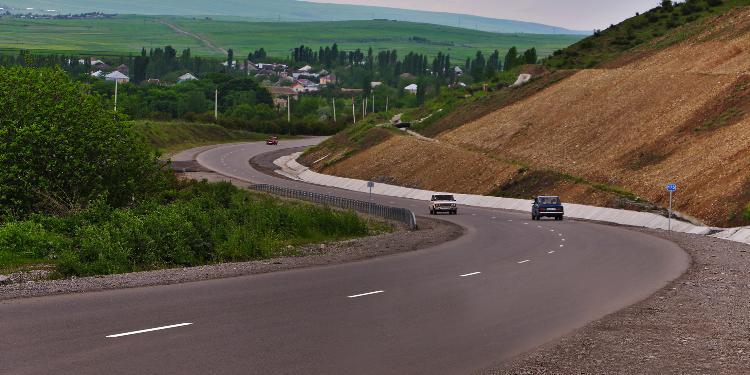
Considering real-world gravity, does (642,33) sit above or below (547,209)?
above

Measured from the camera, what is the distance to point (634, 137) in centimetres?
8806

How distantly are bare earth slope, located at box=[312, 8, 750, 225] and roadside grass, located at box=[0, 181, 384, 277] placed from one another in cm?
2899

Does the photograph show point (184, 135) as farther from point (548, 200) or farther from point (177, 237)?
point (177, 237)

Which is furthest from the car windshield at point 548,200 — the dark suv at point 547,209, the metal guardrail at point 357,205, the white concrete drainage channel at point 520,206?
the metal guardrail at point 357,205

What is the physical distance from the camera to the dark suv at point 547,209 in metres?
64.3

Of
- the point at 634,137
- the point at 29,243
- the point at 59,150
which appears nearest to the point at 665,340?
the point at 29,243

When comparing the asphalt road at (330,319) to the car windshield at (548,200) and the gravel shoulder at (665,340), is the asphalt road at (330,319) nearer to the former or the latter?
the gravel shoulder at (665,340)

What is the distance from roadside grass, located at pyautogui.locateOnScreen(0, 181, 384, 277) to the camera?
2630 centimetres

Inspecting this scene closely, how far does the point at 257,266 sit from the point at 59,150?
16818mm

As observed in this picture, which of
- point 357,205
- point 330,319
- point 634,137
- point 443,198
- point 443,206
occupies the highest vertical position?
point 330,319

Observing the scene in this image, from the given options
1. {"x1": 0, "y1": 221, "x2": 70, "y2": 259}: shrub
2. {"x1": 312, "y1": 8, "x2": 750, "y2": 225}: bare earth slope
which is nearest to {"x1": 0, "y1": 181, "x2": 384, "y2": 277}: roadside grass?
{"x1": 0, "y1": 221, "x2": 70, "y2": 259}: shrub

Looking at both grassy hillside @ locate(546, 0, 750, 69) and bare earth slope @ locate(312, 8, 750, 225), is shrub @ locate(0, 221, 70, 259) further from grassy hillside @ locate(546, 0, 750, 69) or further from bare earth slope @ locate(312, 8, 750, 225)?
grassy hillside @ locate(546, 0, 750, 69)

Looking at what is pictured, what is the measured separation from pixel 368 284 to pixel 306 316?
19.6 feet

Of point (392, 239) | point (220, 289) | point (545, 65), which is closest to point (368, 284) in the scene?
point (220, 289)
